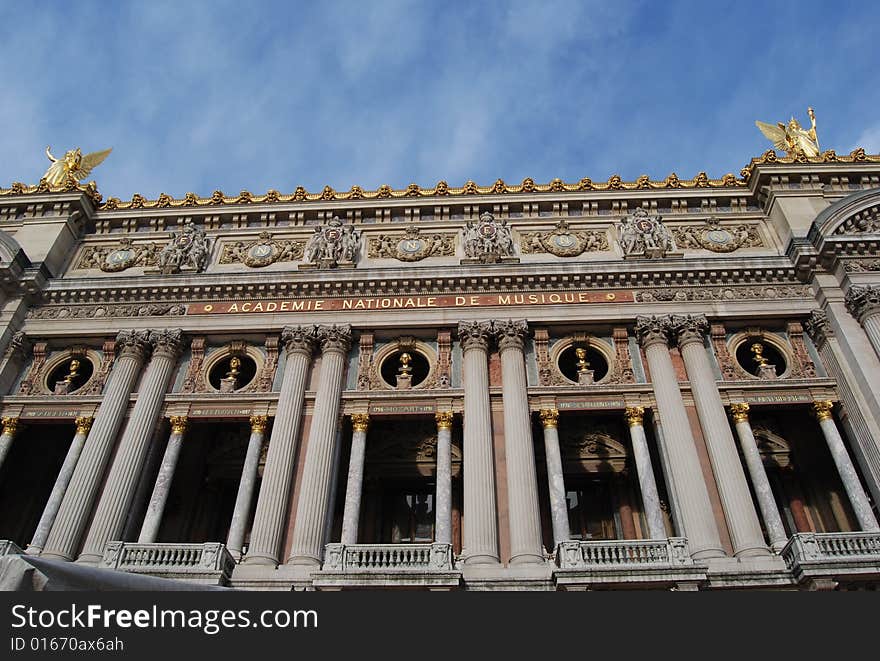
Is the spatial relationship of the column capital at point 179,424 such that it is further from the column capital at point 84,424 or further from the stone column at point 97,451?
the column capital at point 84,424

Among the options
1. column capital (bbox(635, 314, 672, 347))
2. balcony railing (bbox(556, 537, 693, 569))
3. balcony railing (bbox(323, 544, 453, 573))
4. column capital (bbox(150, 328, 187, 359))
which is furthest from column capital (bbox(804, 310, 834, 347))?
column capital (bbox(150, 328, 187, 359))

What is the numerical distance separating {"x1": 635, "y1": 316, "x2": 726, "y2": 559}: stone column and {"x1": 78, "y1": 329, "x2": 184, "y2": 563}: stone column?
Answer: 16769mm

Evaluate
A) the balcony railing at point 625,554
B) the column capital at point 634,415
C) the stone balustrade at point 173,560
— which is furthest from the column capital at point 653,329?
the stone balustrade at point 173,560

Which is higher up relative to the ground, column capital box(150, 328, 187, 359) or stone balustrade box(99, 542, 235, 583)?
column capital box(150, 328, 187, 359)

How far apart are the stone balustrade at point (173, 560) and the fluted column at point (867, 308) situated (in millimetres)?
21309

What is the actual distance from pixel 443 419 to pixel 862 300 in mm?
14679

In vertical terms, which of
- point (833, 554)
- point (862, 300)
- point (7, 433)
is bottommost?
point (833, 554)

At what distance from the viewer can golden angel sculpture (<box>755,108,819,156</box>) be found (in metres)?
31.4

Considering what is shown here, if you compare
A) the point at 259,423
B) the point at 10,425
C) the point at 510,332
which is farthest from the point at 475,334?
the point at 10,425

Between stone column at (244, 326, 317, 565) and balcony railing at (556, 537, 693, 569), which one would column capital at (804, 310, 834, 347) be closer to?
balcony railing at (556, 537, 693, 569)

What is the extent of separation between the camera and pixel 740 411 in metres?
23.4

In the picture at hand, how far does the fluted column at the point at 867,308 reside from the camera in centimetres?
2358

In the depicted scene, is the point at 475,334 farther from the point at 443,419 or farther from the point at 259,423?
the point at 259,423

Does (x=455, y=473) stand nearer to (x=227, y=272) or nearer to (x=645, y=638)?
(x=227, y=272)
